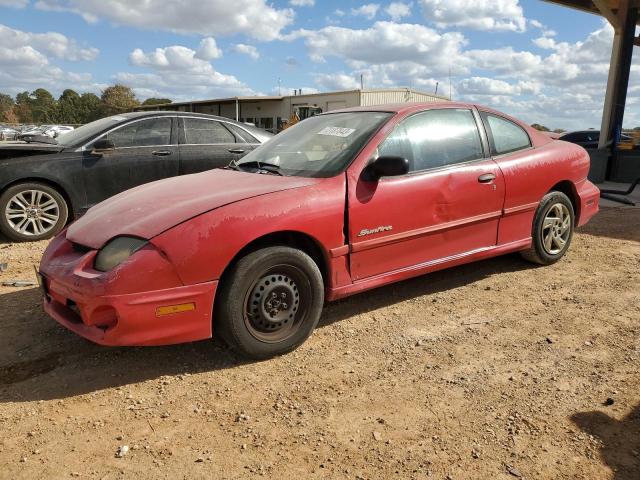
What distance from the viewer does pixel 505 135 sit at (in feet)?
14.4

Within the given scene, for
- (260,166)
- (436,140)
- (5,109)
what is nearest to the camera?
(260,166)

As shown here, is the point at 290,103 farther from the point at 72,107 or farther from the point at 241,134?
the point at 72,107

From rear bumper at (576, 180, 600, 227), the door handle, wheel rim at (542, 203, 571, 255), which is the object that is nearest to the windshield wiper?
the door handle

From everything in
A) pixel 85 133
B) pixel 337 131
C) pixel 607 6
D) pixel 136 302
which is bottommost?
pixel 136 302

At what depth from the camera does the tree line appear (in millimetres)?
76438

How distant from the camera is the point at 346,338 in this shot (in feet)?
11.2

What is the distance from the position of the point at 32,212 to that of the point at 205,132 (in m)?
2.27

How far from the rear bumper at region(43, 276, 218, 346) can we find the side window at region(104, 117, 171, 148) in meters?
3.77

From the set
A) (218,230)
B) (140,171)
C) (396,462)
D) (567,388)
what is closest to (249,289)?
(218,230)

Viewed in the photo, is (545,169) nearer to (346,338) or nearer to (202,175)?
(346,338)

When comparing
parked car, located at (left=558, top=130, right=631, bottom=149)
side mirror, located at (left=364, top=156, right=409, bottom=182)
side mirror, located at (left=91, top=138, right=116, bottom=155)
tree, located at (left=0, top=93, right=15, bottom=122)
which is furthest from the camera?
tree, located at (left=0, top=93, right=15, bottom=122)

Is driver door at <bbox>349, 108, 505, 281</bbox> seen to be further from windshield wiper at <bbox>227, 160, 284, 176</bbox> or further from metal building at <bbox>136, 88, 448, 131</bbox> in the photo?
metal building at <bbox>136, 88, 448, 131</bbox>

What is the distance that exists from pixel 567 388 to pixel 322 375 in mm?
1331

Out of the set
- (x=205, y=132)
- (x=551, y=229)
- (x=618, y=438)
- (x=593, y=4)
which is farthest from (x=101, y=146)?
(x=593, y=4)
